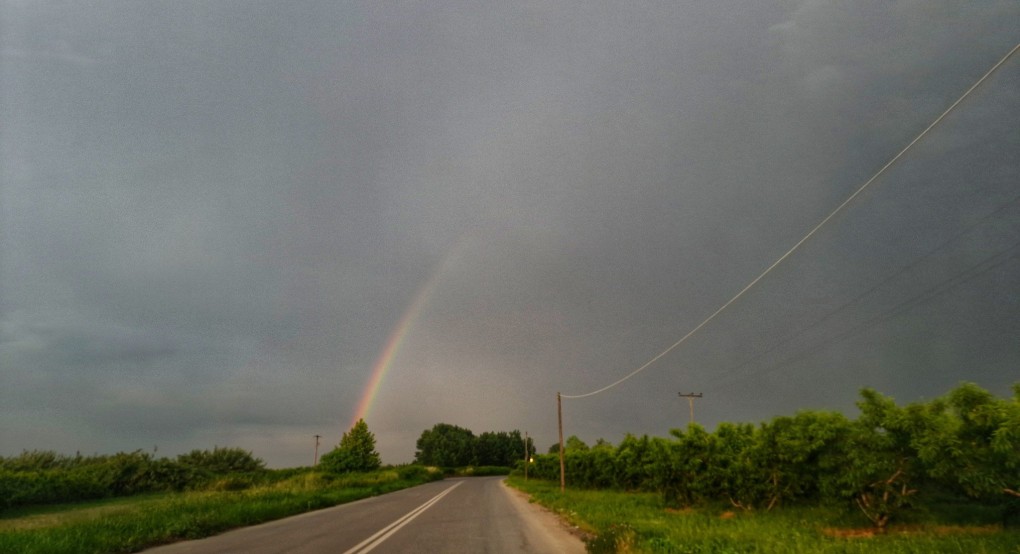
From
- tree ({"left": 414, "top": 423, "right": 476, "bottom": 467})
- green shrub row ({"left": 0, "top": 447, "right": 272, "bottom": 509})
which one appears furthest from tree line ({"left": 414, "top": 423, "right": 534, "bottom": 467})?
green shrub row ({"left": 0, "top": 447, "right": 272, "bottom": 509})

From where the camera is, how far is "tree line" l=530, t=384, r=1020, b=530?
1444cm

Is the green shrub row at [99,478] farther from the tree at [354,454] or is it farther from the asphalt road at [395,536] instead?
the asphalt road at [395,536]

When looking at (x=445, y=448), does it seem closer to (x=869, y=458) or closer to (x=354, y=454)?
(x=354, y=454)

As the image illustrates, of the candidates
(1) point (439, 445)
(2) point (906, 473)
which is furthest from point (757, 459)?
(1) point (439, 445)

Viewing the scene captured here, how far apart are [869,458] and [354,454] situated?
90.1 m

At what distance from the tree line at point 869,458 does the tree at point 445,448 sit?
419 ft

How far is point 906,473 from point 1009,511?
102 inches

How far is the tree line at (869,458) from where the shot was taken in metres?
14.4

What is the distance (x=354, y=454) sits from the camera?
95.2 meters

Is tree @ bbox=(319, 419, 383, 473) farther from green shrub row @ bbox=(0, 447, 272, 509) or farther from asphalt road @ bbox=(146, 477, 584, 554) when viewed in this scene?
asphalt road @ bbox=(146, 477, 584, 554)

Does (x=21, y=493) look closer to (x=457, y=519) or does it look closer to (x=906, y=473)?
(x=457, y=519)

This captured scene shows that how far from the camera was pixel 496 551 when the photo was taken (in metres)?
12.7

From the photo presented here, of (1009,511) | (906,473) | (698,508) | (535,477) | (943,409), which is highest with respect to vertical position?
(943,409)

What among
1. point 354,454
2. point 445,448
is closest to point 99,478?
point 354,454
